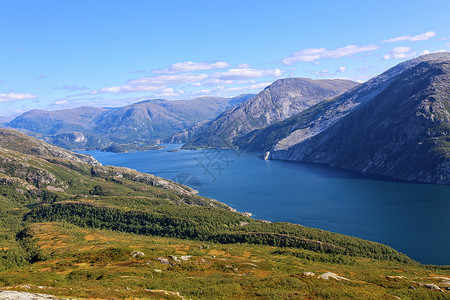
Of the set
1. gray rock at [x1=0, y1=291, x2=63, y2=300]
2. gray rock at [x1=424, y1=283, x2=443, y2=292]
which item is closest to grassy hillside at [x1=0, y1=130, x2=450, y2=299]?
gray rock at [x1=424, y1=283, x2=443, y2=292]

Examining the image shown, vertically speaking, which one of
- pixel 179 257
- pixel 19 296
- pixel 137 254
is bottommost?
pixel 179 257

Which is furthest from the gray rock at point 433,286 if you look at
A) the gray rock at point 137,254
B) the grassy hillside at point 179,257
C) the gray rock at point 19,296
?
the gray rock at point 19,296

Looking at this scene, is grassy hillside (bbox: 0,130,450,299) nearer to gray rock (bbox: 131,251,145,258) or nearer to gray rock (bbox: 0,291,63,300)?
gray rock (bbox: 131,251,145,258)

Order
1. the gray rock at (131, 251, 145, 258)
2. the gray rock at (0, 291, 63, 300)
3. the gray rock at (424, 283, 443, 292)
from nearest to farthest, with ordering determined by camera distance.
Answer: the gray rock at (0, 291, 63, 300) → the gray rock at (424, 283, 443, 292) → the gray rock at (131, 251, 145, 258)

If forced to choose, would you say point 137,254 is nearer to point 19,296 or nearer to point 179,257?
point 179,257

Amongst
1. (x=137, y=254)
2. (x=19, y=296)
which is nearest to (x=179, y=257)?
(x=137, y=254)

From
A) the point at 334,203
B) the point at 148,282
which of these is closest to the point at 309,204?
the point at 334,203

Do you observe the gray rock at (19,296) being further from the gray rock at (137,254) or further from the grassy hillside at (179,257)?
the gray rock at (137,254)

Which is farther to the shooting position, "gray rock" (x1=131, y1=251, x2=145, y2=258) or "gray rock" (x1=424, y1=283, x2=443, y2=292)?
"gray rock" (x1=131, y1=251, x2=145, y2=258)
